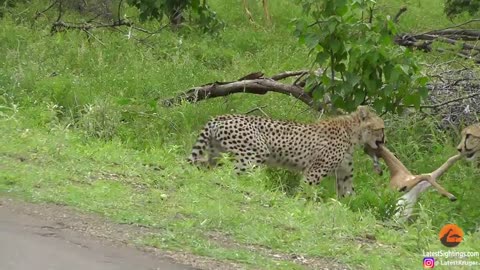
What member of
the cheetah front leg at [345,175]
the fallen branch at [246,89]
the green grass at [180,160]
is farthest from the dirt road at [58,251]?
the fallen branch at [246,89]

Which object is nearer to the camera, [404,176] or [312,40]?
[404,176]

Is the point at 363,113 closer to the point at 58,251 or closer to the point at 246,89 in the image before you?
the point at 246,89

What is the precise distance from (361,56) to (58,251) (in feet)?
16.4

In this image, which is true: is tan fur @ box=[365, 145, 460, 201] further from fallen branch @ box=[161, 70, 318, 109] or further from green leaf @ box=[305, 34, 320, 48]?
fallen branch @ box=[161, 70, 318, 109]

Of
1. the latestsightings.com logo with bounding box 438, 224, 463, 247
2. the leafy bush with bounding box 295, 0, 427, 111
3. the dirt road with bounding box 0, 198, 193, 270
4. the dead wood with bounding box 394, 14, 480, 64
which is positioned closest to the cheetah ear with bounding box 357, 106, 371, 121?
the leafy bush with bounding box 295, 0, 427, 111

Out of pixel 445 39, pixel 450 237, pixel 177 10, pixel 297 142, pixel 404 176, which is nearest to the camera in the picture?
pixel 450 237

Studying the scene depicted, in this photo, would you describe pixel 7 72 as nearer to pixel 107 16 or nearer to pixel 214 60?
pixel 214 60

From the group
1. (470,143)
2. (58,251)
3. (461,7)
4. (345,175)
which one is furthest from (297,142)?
(461,7)

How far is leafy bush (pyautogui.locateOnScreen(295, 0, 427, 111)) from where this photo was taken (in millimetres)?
8906

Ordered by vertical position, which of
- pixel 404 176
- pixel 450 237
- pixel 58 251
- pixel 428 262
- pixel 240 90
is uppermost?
pixel 58 251

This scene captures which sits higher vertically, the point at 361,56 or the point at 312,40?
the point at 312,40

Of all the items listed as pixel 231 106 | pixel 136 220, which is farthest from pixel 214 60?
pixel 136 220

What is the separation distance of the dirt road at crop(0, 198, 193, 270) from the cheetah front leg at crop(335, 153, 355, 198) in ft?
13.3

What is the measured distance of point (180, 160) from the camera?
314 inches
